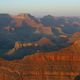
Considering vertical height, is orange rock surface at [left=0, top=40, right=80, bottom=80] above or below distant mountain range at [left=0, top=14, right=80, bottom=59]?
above

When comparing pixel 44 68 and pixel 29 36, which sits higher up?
→ pixel 44 68

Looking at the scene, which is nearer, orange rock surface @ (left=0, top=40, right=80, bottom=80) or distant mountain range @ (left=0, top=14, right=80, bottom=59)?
orange rock surface @ (left=0, top=40, right=80, bottom=80)

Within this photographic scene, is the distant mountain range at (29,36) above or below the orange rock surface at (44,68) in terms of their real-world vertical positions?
below

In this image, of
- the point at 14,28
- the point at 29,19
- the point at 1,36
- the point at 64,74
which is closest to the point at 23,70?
the point at 64,74

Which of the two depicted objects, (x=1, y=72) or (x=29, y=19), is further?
(x=29, y=19)

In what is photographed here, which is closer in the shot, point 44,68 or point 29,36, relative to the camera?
point 44,68

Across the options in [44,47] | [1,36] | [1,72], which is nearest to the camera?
[1,72]

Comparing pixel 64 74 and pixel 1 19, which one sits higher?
pixel 64 74

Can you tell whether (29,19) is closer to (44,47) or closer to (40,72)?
(44,47)
